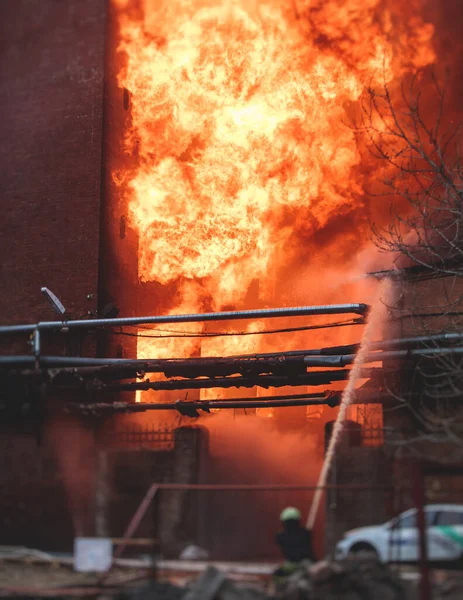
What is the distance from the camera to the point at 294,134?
958 inches

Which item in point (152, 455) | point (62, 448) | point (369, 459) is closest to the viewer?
point (369, 459)

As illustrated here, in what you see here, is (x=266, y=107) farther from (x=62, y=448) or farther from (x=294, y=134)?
(x=62, y=448)

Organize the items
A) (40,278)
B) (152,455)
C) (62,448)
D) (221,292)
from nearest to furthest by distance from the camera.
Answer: (152,455) < (62,448) < (40,278) < (221,292)

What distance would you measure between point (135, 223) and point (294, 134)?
16.6 ft

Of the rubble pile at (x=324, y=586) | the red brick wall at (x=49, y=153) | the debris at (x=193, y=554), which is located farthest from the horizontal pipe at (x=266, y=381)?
the rubble pile at (x=324, y=586)

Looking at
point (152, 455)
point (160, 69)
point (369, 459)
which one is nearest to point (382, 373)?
point (369, 459)

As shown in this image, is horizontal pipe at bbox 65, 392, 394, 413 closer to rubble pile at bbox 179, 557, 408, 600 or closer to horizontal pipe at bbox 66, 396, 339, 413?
horizontal pipe at bbox 66, 396, 339, 413

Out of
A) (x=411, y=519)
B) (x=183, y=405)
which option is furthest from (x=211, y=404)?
(x=411, y=519)

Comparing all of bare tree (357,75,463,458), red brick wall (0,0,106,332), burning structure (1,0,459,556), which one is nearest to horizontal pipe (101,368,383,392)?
bare tree (357,75,463,458)

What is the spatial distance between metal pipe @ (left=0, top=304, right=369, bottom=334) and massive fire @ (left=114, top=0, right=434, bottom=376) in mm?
3804

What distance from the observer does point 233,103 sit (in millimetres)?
24172

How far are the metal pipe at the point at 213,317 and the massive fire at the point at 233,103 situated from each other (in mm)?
3804

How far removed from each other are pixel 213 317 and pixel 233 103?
7.38 metres

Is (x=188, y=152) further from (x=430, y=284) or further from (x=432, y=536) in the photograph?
(x=432, y=536)
